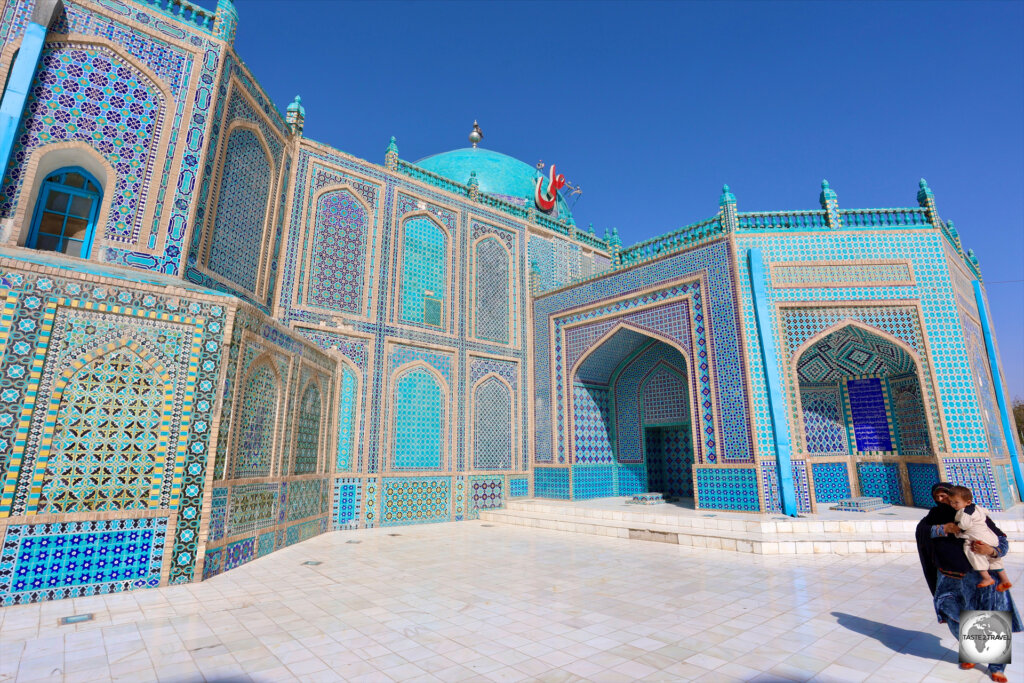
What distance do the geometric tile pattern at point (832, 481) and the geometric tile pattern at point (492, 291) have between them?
6.67 metres

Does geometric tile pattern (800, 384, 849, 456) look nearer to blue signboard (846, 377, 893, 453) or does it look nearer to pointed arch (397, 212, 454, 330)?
blue signboard (846, 377, 893, 453)

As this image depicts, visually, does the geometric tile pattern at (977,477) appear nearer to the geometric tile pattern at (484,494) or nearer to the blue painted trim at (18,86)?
the geometric tile pattern at (484,494)

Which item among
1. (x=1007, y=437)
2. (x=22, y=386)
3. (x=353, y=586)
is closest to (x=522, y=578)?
(x=353, y=586)

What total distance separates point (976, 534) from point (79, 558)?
667 centimetres

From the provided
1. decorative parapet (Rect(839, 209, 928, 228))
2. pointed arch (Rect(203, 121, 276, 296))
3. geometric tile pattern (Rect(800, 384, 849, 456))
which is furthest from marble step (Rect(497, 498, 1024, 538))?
pointed arch (Rect(203, 121, 276, 296))

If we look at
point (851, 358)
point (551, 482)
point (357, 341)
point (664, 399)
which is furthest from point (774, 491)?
point (357, 341)

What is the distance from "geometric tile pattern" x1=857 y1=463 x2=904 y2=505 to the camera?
9.43m

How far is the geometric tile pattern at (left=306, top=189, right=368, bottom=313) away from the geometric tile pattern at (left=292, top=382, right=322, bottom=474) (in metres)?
1.95

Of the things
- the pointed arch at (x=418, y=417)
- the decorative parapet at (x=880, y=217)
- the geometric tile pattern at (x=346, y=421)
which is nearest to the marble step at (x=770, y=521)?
the pointed arch at (x=418, y=417)

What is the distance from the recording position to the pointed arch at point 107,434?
4.71m

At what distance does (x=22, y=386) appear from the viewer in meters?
4.63

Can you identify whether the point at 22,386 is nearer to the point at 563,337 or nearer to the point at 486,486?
the point at 486,486

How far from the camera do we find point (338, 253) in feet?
32.1

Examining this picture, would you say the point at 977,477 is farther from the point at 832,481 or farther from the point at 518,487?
the point at 518,487
